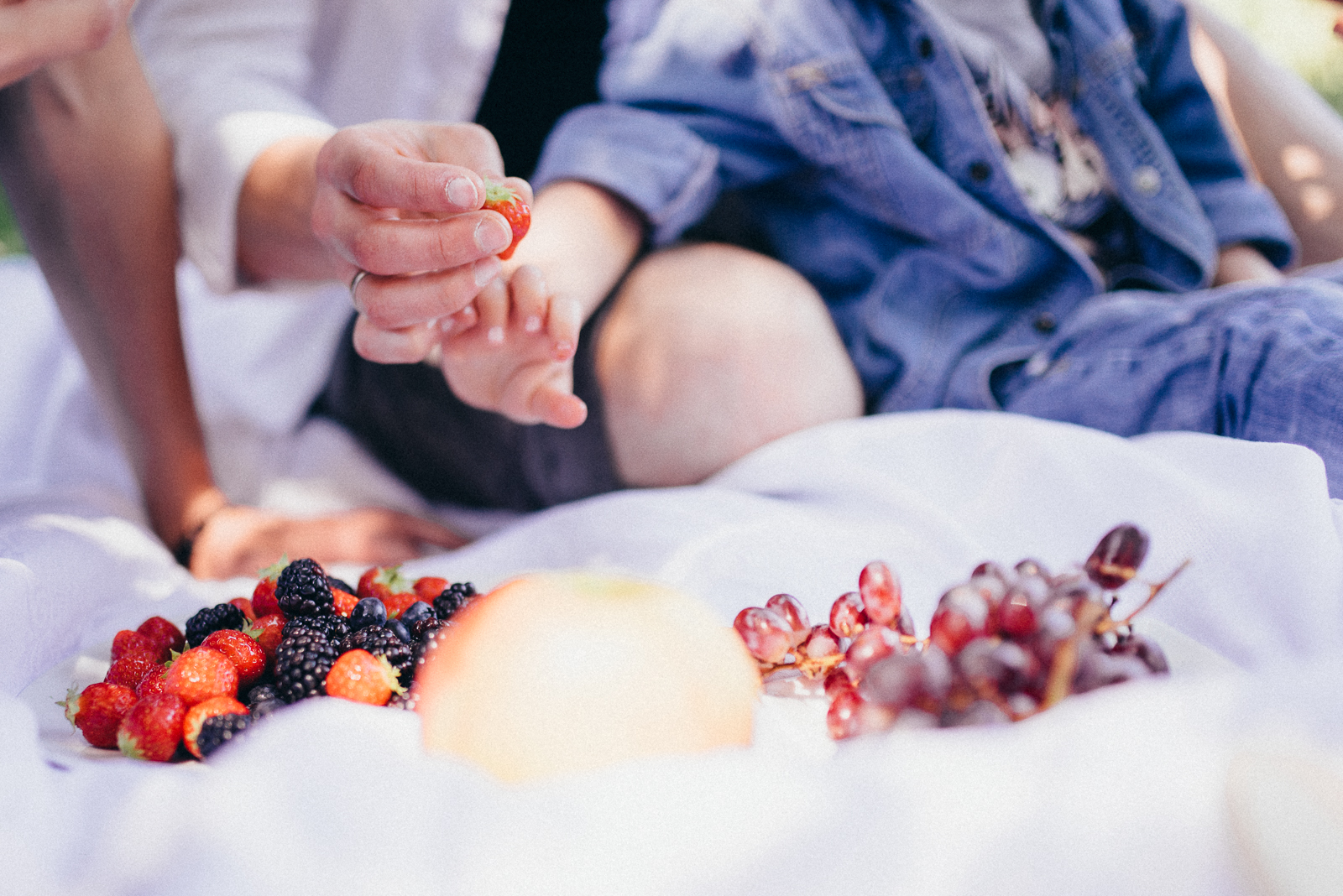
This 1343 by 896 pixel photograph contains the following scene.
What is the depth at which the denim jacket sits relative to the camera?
0.93 metres

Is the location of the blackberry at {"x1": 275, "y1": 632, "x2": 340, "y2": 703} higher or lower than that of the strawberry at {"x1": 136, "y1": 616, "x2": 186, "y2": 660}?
higher

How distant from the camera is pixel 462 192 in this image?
518 mm

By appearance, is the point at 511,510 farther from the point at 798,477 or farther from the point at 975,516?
the point at 975,516

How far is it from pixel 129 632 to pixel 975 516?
0.59 meters

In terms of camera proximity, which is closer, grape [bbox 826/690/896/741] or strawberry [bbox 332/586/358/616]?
grape [bbox 826/690/896/741]

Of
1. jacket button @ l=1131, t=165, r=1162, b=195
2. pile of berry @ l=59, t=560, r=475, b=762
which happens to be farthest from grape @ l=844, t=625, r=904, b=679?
jacket button @ l=1131, t=165, r=1162, b=195

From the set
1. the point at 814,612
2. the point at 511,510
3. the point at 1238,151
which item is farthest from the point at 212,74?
the point at 1238,151

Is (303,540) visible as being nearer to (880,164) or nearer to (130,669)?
(130,669)

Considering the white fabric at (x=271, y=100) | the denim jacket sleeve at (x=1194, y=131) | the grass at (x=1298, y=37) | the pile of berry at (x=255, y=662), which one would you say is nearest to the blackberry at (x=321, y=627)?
the pile of berry at (x=255, y=662)

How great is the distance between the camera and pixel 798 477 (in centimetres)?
79

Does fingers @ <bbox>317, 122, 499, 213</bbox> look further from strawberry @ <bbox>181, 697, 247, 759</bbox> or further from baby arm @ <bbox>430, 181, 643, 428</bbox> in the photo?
strawberry @ <bbox>181, 697, 247, 759</bbox>

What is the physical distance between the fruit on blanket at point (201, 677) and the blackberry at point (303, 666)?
0.03 m

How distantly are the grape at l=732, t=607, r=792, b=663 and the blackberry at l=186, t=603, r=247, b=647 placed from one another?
315 millimetres

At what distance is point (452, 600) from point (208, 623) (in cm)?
15
